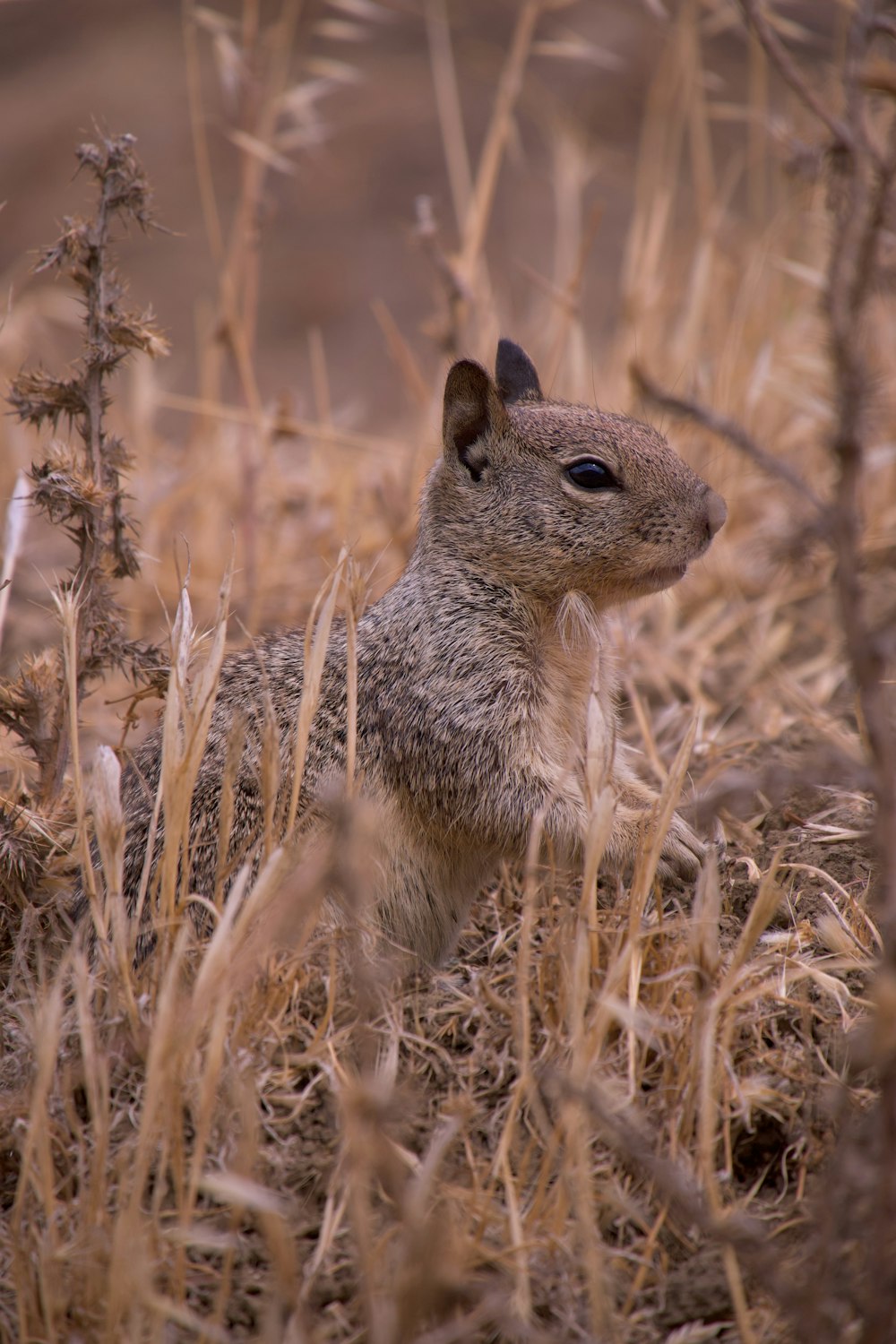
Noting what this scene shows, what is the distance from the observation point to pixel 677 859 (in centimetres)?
293

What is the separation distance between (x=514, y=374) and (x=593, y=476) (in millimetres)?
781

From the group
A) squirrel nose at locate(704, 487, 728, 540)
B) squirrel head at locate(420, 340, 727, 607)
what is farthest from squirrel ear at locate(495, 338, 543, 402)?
squirrel nose at locate(704, 487, 728, 540)

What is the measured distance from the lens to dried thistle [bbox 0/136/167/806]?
2.92 m

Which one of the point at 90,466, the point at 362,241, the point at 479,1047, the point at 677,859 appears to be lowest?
the point at 479,1047

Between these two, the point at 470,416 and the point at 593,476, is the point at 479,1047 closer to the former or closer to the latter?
the point at 593,476

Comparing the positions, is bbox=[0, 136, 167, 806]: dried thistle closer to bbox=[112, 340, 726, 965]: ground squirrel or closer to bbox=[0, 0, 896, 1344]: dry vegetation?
bbox=[0, 0, 896, 1344]: dry vegetation

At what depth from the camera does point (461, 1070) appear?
98.4 inches

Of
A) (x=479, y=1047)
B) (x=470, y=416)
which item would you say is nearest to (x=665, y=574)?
(x=470, y=416)

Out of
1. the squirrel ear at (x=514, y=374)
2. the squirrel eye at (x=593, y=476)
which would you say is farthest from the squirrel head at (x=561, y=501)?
the squirrel ear at (x=514, y=374)

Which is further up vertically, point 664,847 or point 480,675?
point 480,675

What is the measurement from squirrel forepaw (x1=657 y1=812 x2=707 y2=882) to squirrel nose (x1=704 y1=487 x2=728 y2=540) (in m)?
0.82

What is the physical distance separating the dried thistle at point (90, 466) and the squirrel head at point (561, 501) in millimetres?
877

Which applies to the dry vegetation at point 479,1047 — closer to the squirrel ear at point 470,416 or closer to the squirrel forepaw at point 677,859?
the squirrel forepaw at point 677,859

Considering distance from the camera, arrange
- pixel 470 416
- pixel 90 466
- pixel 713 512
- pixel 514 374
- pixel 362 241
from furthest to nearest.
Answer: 1. pixel 362 241
2. pixel 514 374
3. pixel 470 416
4. pixel 713 512
5. pixel 90 466
